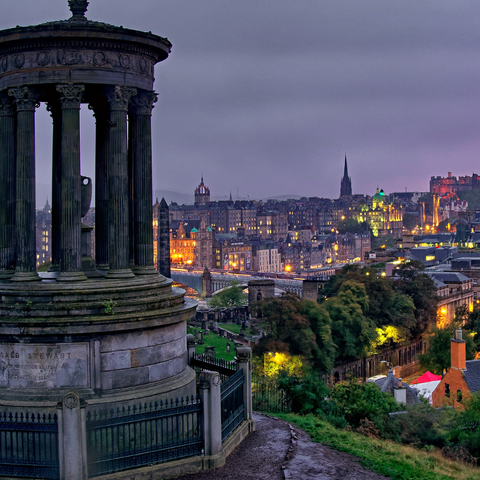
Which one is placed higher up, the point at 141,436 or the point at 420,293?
the point at 141,436

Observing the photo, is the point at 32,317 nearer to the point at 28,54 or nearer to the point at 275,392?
the point at 28,54

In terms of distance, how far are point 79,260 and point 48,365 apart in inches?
121

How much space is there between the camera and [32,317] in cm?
1883

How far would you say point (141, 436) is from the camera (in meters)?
17.8

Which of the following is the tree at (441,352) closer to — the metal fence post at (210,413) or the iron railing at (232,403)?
the iron railing at (232,403)

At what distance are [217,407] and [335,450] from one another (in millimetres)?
4068

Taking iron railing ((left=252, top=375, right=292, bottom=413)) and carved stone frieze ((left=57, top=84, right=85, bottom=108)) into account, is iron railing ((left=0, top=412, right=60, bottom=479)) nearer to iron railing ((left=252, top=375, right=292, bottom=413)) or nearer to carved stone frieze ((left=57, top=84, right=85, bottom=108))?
carved stone frieze ((left=57, top=84, right=85, bottom=108))

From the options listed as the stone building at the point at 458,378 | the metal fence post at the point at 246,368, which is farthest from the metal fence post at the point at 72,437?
the stone building at the point at 458,378

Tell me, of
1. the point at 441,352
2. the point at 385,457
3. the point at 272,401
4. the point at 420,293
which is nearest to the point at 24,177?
the point at 385,457

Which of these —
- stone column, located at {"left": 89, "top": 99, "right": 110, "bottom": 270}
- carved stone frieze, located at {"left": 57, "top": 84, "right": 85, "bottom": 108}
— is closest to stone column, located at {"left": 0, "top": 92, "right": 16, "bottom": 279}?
carved stone frieze, located at {"left": 57, "top": 84, "right": 85, "bottom": 108}

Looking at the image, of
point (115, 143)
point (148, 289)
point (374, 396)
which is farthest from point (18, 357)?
point (374, 396)

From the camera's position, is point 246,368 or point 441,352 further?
point 441,352

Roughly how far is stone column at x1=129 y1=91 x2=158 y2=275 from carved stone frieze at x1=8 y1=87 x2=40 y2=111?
3014mm

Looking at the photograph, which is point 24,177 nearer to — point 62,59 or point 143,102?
point 62,59
